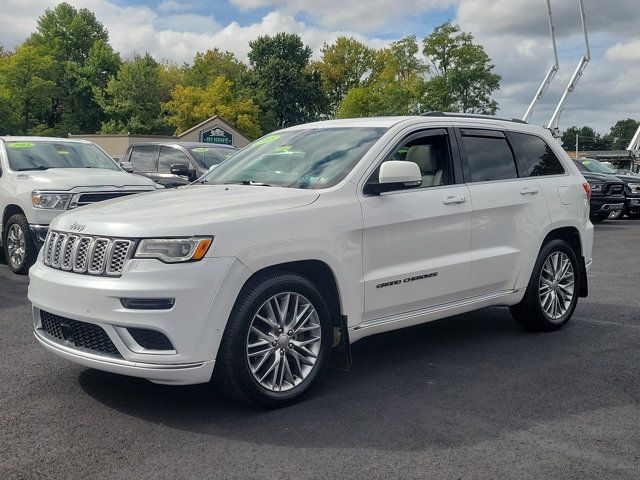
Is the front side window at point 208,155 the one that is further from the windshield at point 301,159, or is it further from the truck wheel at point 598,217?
the truck wheel at point 598,217

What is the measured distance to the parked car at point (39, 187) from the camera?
906 centimetres

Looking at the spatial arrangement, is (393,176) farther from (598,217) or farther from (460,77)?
(460,77)

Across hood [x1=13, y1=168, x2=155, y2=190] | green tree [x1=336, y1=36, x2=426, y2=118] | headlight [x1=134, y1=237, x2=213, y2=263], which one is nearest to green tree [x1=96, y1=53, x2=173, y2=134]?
green tree [x1=336, y1=36, x2=426, y2=118]

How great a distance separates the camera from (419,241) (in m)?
5.07

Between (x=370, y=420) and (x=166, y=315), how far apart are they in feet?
4.31

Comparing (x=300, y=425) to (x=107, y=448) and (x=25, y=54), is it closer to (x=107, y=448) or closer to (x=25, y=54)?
(x=107, y=448)

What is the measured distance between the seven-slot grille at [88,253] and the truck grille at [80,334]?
12.2 inches

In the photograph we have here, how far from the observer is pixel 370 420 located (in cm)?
420

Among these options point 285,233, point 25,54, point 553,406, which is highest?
point 25,54

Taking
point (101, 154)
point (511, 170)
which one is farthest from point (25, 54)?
point (511, 170)

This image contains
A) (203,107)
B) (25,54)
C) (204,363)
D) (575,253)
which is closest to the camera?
(204,363)

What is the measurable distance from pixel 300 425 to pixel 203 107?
60450 millimetres

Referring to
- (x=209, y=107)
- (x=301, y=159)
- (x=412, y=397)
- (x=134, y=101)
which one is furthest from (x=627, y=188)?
(x=134, y=101)

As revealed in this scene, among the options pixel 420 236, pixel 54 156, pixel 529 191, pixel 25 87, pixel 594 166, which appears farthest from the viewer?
pixel 25 87
